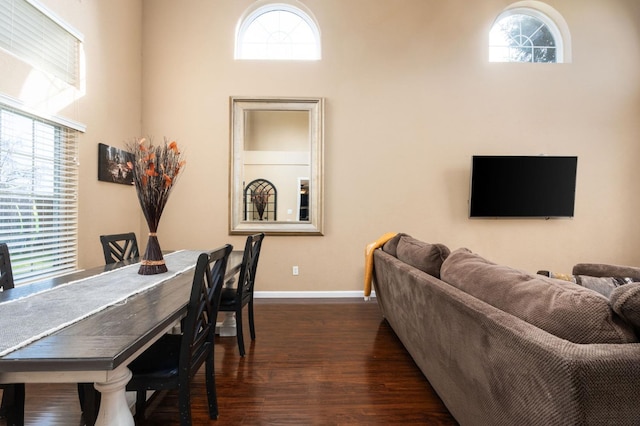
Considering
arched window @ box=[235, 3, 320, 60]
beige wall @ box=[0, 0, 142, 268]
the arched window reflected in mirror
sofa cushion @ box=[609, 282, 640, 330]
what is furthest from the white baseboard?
sofa cushion @ box=[609, 282, 640, 330]

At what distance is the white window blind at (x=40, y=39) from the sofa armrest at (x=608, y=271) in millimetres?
4760

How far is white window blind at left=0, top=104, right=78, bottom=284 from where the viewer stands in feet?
7.69

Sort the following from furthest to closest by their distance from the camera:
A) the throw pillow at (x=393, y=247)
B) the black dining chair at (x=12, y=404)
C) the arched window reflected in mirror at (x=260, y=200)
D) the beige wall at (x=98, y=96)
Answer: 1. the arched window reflected in mirror at (x=260, y=200)
2. the throw pillow at (x=393, y=247)
3. the beige wall at (x=98, y=96)
4. the black dining chair at (x=12, y=404)

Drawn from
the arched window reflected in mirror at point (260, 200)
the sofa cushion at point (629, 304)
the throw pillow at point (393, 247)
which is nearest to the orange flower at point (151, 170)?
the throw pillow at point (393, 247)

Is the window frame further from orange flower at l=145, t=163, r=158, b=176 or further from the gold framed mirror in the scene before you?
the gold framed mirror

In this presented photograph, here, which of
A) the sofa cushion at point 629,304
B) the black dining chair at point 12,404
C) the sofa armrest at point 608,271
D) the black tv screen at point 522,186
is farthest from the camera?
the black tv screen at point 522,186

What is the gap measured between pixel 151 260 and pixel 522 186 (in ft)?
13.8

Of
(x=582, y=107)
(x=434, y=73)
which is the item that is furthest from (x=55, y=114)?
(x=582, y=107)

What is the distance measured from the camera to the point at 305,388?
2.07m

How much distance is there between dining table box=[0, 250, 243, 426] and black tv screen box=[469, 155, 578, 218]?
3.69 meters

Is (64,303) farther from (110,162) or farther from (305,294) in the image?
(305,294)

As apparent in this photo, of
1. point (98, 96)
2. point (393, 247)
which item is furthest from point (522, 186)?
point (98, 96)

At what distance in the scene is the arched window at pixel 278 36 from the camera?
4.24 metres

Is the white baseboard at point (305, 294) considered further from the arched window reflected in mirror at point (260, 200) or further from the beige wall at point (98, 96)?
the beige wall at point (98, 96)
